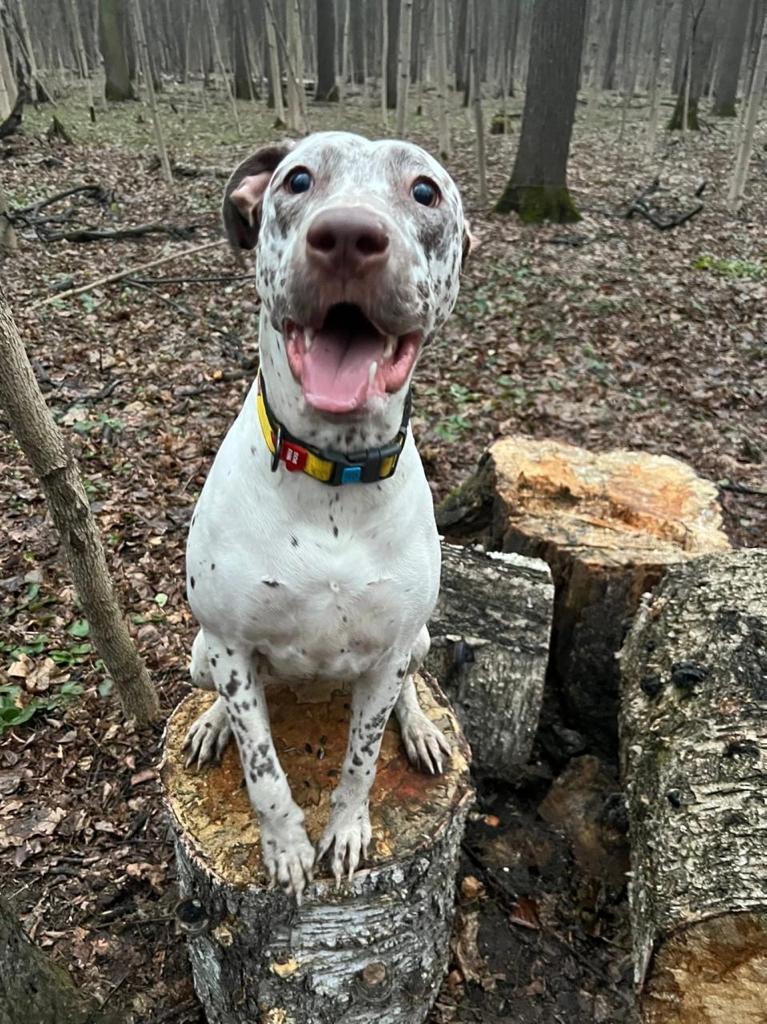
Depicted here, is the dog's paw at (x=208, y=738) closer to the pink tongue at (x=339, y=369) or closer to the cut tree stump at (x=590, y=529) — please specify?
the pink tongue at (x=339, y=369)

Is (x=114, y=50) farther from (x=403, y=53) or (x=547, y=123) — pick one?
(x=547, y=123)

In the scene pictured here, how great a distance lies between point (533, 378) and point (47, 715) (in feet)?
16.7

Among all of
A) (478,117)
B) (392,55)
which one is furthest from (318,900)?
(392,55)

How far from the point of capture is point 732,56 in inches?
846

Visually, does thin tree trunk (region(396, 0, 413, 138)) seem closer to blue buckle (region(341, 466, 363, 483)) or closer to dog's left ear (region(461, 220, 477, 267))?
dog's left ear (region(461, 220, 477, 267))

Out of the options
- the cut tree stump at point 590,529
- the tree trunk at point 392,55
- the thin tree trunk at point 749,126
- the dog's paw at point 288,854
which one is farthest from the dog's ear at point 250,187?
the tree trunk at point 392,55

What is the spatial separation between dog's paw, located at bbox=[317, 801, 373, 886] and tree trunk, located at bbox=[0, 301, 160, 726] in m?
1.51

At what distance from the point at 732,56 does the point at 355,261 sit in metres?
25.5

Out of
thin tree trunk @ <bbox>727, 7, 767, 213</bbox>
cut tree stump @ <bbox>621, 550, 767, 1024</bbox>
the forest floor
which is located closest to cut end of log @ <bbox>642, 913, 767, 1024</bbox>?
cut tree stump @ <bbox>621, 550, 767, 1024</bbox>

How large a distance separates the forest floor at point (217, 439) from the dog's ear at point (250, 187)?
2.52 m

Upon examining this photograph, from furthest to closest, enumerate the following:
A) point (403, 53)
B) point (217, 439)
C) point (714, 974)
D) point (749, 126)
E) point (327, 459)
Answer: point (403, 53) < point (749, 126) < point (217, 439) < point (714, 974) < point (327, 459)

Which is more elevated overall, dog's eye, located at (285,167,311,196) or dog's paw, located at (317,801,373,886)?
dog's eye, located at (285,167,311,196)

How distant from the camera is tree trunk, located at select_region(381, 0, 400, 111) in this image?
2069cm

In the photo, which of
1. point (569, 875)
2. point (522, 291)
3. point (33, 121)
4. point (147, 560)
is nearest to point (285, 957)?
point (569, 875)
